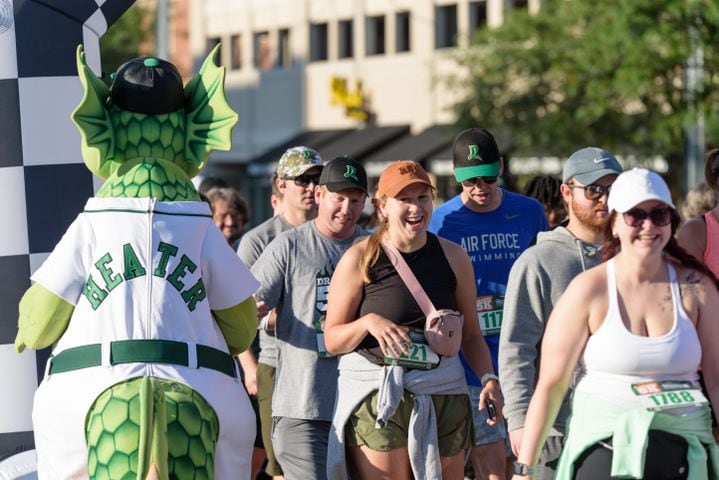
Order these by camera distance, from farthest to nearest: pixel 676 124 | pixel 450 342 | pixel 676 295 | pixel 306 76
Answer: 1. pixel 306 76
2. pixel 676 124
3. pixel 450 342
4. pixel 676 295

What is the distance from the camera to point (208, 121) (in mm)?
5473

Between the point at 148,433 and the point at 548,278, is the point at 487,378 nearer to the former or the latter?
the point at 548,278

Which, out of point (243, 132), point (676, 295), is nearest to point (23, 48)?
point (676, 295)

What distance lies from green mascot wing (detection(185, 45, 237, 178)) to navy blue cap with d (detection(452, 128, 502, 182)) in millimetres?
1961

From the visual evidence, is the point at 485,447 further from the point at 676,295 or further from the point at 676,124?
the point at 676,124

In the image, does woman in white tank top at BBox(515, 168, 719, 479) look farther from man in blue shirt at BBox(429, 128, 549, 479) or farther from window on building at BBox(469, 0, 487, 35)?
window on building at BBox(469, 0, 487, 35)

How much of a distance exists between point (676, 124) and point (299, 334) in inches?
522

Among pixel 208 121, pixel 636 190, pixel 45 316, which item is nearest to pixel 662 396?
pixel 636 190

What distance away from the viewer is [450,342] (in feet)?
19.6

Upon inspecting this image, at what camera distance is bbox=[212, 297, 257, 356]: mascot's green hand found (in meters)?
5.30

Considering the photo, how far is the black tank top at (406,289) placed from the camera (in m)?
6.02

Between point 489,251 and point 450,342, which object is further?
point 489,251

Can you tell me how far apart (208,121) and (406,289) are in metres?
1.11

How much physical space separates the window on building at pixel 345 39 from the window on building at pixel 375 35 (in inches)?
31.2
